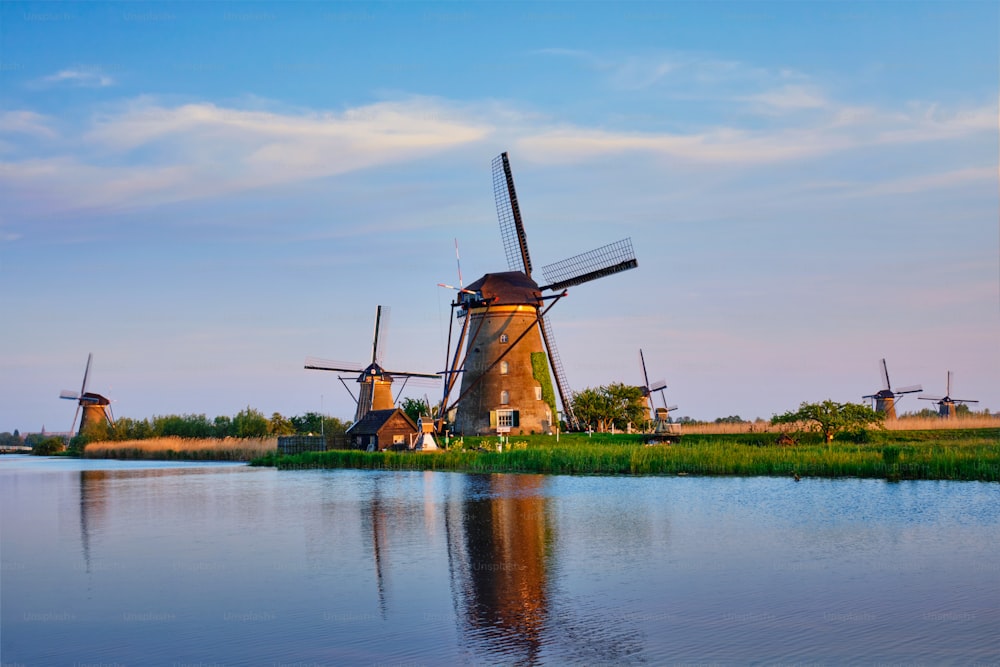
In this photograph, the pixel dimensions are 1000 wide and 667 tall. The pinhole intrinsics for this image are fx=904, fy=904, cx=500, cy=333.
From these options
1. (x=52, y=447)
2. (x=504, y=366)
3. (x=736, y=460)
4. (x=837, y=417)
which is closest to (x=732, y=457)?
(x=736, y=460)

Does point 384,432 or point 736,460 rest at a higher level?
point 384,432

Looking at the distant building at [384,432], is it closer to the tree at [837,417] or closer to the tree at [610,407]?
the tree at [610,407]

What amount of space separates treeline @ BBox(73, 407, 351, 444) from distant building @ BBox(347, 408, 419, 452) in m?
11.7

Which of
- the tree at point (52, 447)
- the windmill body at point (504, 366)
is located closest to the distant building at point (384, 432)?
the windmill body at point (504, 366)

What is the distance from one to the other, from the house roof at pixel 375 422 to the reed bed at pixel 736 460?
538 cm

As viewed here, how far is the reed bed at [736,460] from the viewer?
26016mm

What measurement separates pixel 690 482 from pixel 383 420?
22183mm

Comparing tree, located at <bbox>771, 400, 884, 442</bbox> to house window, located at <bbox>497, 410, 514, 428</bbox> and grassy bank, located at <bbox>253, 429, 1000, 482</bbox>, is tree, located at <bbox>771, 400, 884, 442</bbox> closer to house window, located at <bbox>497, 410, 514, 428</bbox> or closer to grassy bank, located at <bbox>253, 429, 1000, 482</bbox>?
grassy bank, located at <bbox>253, 429, 1000, 482</bbox>

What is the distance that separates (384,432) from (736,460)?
69.9ft

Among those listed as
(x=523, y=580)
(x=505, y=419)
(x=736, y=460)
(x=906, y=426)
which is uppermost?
(x=505, y=419)

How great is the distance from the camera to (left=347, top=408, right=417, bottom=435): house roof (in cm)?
4625

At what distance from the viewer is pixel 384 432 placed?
151 feet

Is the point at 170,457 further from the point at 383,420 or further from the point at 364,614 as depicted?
the point at 364,614

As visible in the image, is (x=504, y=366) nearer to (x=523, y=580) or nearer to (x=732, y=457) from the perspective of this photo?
(x=732, y=457)
